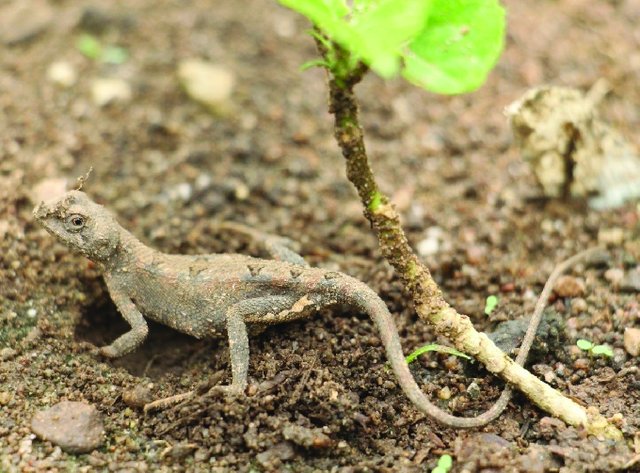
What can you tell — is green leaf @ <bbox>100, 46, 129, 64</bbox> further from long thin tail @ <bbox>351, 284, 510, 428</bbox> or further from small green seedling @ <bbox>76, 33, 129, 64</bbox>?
long thin tail @ <bbox>351, 284, 510, 428</bbox>

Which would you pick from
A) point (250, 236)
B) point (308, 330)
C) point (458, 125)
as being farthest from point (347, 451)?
point (458, 125)

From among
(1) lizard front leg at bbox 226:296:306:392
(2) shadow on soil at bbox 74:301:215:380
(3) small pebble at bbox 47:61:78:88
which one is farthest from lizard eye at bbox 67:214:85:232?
(3) small pebble at bbox 47:61:78:88

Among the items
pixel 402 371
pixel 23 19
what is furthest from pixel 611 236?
pixel 23 19

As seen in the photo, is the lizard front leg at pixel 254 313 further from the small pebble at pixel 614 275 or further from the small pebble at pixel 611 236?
the small pebble at pixel 611 236

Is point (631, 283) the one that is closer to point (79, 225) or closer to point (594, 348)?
point (594, 348)

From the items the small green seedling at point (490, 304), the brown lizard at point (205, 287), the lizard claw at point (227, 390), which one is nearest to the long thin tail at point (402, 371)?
the brown lizard at point (205, 287)
